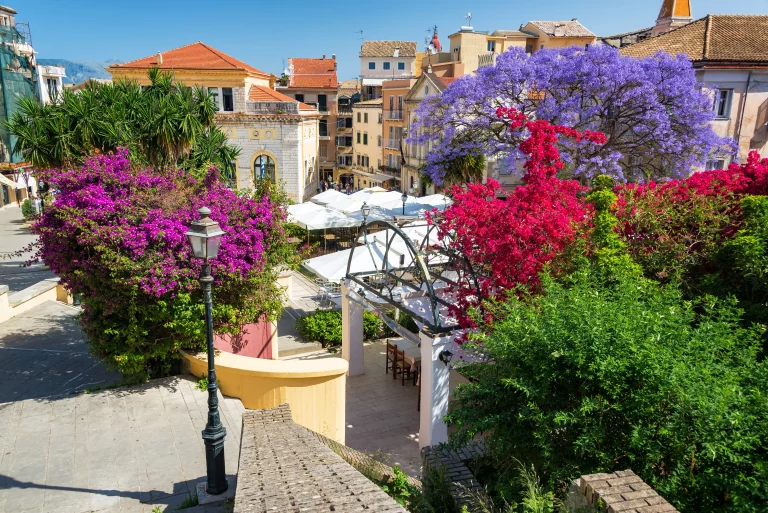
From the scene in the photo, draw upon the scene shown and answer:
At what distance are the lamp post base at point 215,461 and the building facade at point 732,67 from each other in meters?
22.7

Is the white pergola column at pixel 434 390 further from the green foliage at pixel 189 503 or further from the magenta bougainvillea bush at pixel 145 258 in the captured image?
the green foliage at pixel 189 503

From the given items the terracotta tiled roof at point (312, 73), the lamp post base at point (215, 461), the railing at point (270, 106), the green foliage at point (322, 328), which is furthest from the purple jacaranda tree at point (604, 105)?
the terracotta tiled roof at point (312, 73)

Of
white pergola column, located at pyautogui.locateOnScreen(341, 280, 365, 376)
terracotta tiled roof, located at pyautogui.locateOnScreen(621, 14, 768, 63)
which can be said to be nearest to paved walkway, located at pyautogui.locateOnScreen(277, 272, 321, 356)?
white pergola column, located at pyautogui.locateOnScreen(341, 280, 365, 376)

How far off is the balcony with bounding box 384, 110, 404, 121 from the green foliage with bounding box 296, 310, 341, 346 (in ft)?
105

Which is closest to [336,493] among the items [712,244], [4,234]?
[712,244]

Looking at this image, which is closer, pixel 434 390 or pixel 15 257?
pixel 434 390

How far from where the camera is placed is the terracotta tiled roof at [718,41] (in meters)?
22.9

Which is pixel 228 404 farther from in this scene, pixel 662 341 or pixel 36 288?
pixel 36 288

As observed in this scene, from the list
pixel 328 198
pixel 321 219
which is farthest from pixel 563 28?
pixel 321 219

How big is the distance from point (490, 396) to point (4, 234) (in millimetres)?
34498

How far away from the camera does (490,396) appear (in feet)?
21.6

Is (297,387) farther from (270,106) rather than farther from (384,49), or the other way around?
(384,49)

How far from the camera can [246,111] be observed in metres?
34.8

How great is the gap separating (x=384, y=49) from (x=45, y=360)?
64.0 m
